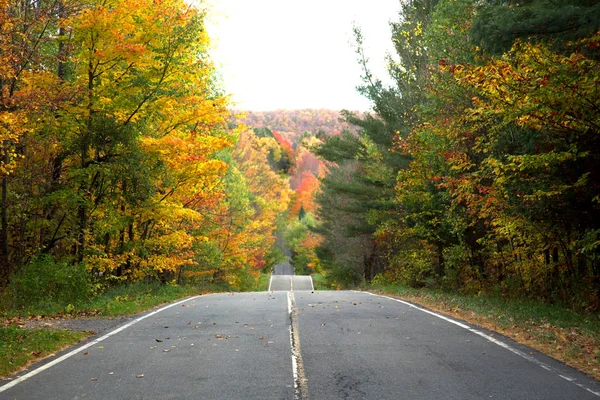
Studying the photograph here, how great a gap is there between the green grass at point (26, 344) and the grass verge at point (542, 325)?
24.9ft

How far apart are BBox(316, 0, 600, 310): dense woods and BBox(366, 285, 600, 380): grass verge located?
1460 millimetres

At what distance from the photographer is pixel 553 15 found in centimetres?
859

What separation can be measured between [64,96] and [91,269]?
6028mm

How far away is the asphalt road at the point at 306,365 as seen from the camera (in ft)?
20.3

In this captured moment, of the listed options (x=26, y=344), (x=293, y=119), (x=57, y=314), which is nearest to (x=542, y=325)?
(x=26, y=344)

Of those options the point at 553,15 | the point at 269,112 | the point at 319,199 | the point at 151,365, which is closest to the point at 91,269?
→ the point at 151,365

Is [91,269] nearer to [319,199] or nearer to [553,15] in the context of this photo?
[553,15]

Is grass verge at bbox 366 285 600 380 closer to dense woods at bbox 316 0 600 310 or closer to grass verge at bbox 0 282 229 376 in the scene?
dense woods at bbox 316 0 600 310

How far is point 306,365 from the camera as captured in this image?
7473 millimetres

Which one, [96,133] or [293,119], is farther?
[293,119]

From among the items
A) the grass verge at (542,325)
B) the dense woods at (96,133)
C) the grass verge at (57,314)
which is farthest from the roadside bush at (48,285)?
the grass verge at (542,325)

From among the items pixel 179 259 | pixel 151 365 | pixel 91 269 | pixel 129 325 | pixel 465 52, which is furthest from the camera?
pixel 179 259

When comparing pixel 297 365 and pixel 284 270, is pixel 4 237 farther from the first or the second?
pixel 284 270

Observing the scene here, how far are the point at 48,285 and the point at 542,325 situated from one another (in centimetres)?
1241
